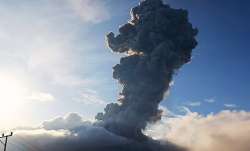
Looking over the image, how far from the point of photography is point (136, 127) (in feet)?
454

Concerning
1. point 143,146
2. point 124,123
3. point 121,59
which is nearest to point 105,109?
point 124,123

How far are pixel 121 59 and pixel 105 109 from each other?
2032cm

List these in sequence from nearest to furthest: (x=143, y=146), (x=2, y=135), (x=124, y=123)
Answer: (x=2, y=135)
(x=124, y=123)
(x=143, y=146)

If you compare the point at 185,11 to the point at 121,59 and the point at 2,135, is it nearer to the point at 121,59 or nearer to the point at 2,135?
the point at 121,59

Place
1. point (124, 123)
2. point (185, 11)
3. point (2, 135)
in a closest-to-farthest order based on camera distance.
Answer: point (2, 135)
point (185, 11)
point (124, 123)

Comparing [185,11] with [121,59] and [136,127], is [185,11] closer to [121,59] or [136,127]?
[121,59]

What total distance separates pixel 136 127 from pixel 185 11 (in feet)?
140

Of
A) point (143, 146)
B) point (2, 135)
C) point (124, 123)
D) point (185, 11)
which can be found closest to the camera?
point (2, 135)

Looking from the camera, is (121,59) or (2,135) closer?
(2,135)

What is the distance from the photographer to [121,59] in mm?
133625

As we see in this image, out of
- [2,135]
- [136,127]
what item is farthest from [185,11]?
[2,135]

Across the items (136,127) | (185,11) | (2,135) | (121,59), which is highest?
(185,11)

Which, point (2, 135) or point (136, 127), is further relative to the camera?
point (136, 127)

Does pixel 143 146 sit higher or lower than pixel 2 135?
higher
